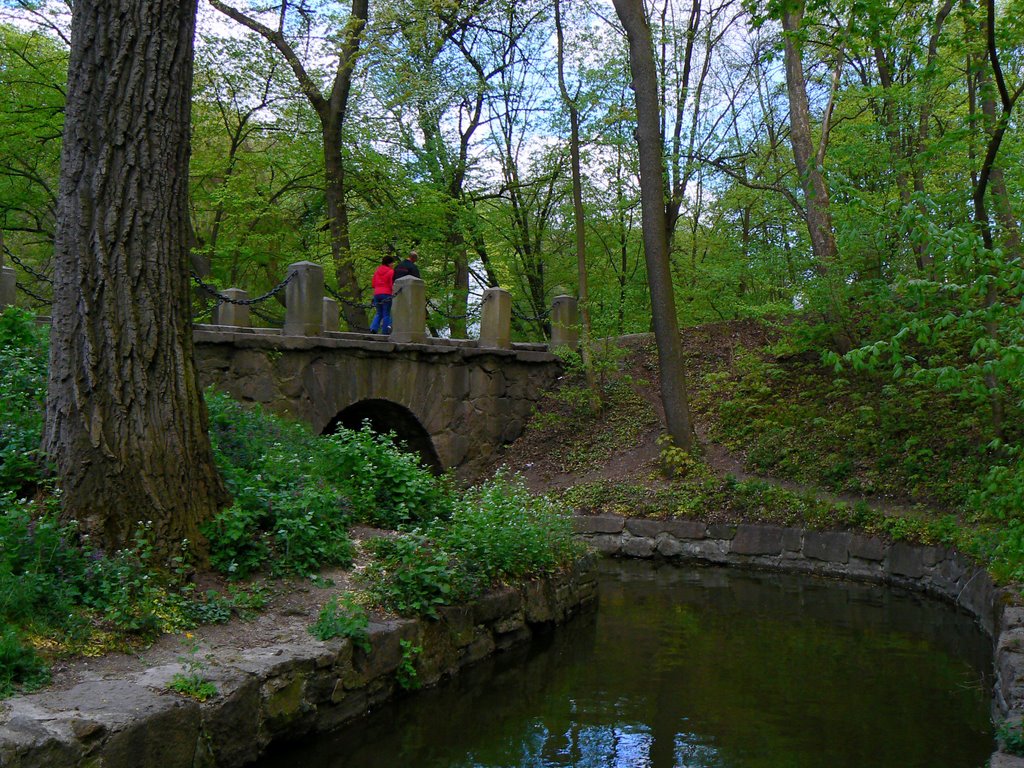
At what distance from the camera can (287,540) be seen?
20.4 feet

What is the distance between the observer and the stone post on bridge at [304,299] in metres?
12.5

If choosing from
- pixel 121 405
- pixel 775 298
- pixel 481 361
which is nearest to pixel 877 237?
pixel 775 298

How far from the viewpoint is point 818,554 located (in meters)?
11.6

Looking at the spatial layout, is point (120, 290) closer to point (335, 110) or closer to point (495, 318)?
point (495, 318)

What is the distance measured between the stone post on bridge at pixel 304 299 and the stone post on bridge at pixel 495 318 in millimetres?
3832

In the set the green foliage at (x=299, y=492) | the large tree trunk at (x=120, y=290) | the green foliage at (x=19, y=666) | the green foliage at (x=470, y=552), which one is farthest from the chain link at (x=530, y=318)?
the green foliage at (x=19, y=666)

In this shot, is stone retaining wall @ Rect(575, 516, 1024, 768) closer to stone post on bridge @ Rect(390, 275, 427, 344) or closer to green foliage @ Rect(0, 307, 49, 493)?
stone post on bridge @ Rect(390, 275, 427, 344)

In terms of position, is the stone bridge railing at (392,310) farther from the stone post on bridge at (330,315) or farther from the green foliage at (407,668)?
the green foliage at (407,668)

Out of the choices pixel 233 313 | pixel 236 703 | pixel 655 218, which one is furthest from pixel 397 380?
pixel 236 703

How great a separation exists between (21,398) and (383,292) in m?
9.18

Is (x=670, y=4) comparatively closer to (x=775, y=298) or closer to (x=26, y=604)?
(x=775, y=298)

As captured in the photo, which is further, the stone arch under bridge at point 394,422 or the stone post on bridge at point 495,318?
the stone post on bridge at point 495,318

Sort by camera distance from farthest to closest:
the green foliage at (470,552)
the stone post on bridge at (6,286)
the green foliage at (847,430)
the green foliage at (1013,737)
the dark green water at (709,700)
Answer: the green foliage at (847,430), the stone post on bridge at (6,286), the green foliage at (470,552), the dark green water at (709,700), the green foliage at (1013,737)

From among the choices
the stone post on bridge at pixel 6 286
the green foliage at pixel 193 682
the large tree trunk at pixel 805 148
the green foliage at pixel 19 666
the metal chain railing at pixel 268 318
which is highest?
the large tree trunk at pixel 805 148
